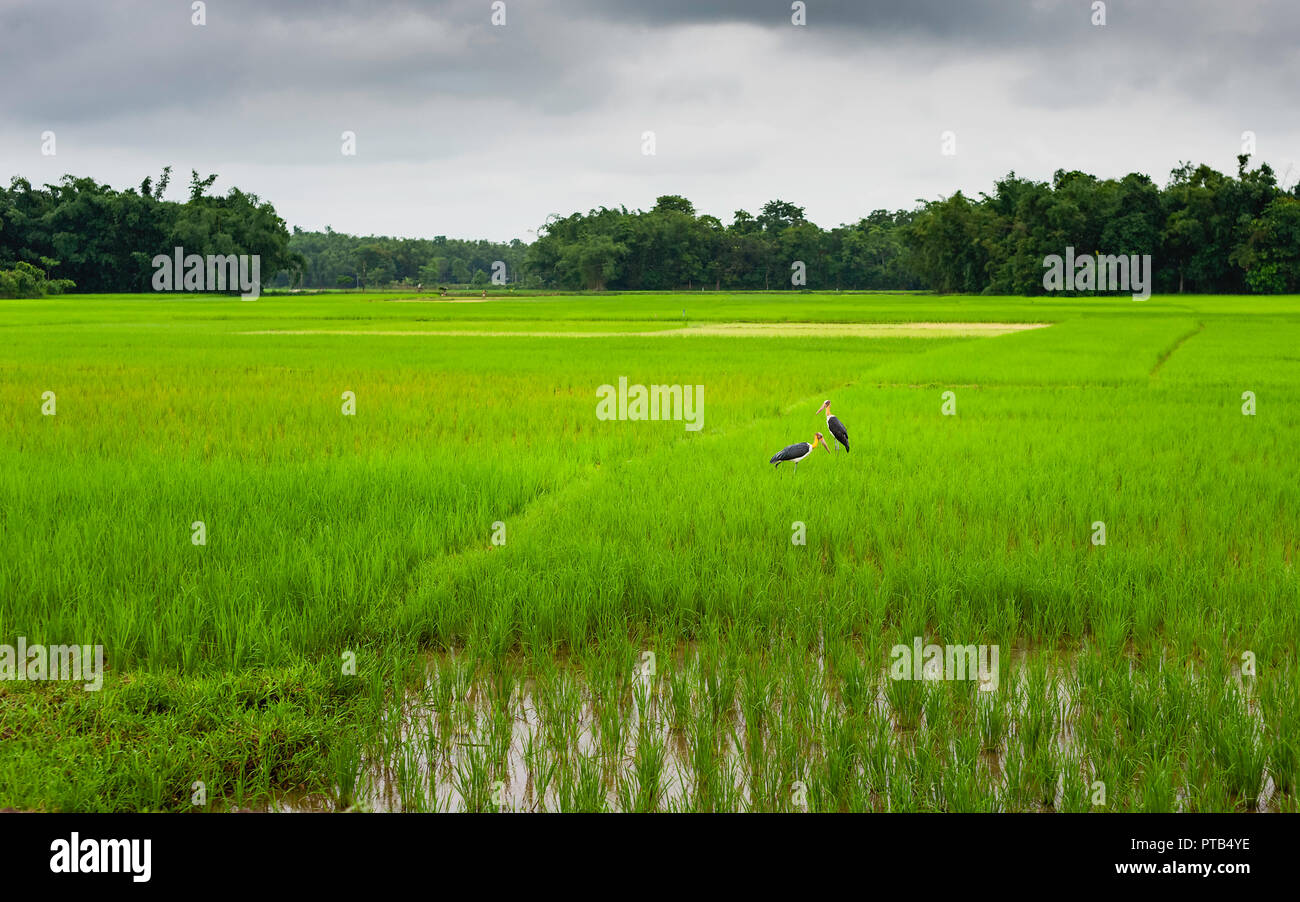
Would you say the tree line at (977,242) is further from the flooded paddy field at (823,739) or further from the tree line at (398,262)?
the flooded paddy field at (823,739)

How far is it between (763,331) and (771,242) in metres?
74.1

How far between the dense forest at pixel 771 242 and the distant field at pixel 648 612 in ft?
201

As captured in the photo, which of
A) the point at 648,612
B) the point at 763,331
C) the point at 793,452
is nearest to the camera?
the point at 648,612

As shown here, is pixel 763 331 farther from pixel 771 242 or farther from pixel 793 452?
pixel 771 242

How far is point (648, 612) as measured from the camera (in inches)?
197

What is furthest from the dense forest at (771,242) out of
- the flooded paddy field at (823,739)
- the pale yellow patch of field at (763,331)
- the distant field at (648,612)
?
the flooded paddy field at (823,739)

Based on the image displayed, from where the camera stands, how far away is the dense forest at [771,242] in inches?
2783

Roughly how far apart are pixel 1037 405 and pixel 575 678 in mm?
10194

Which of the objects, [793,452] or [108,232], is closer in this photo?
[793,452]

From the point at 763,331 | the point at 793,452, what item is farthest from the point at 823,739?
the point at 763,331

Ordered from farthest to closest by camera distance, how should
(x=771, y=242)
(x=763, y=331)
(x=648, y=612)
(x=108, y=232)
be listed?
1. (x=771, y=242)
2. (x=108, y=232)
3. (x=763, y=331)
4. (x=648, y=612)

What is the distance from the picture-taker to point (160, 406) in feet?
41.6
